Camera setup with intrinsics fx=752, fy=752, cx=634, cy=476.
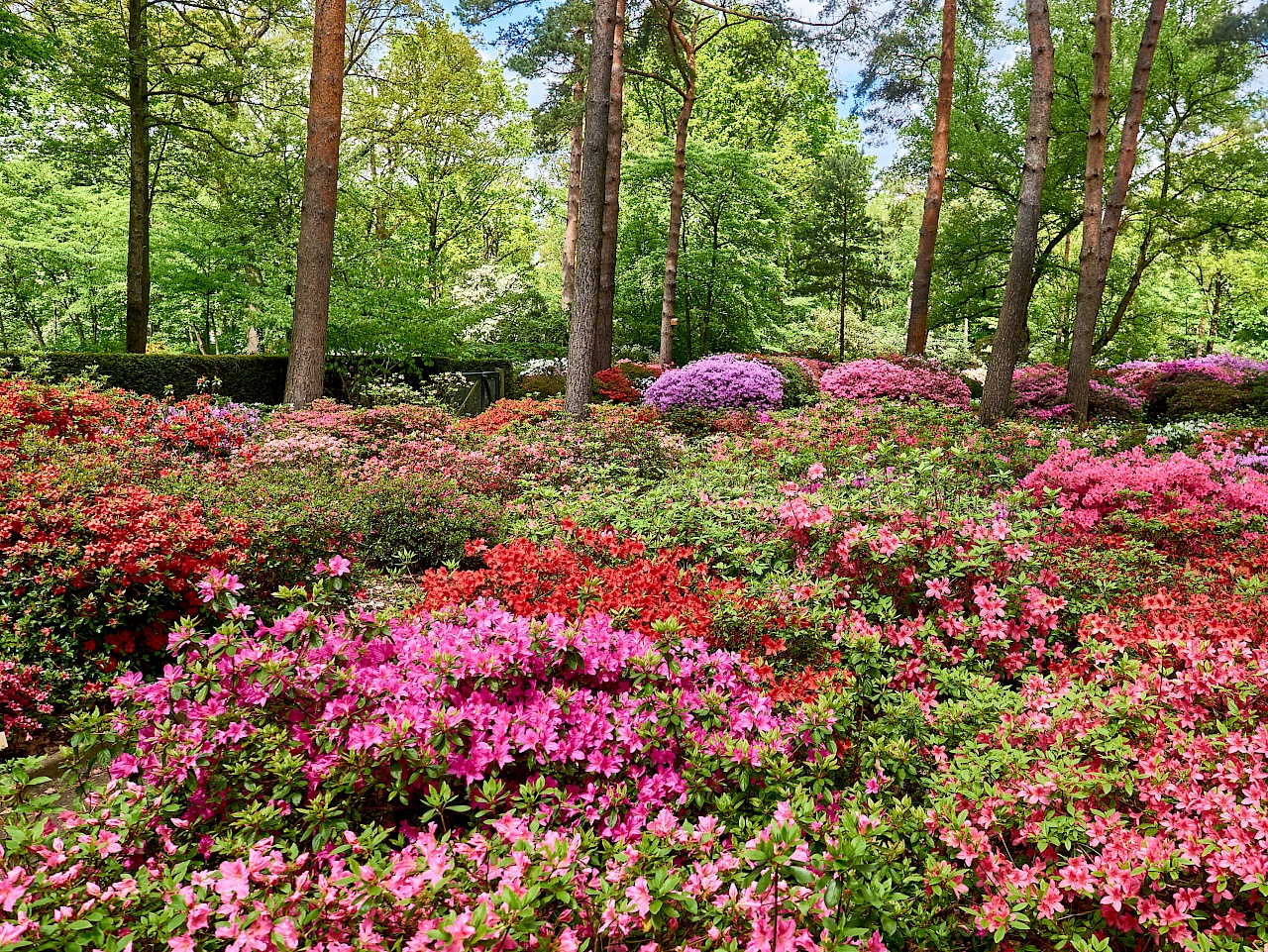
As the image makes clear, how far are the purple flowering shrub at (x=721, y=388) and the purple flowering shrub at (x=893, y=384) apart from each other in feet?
3.10

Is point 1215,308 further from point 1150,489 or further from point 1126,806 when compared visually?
point 1126,806

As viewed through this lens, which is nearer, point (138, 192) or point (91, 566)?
point (91, 566)

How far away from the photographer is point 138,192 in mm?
12180

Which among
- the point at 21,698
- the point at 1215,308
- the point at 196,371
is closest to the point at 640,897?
the point at 21,698

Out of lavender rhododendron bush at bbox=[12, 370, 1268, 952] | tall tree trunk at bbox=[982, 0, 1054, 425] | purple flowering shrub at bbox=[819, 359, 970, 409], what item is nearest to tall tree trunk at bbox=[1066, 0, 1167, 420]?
tall tree trunk at bbox=[982, 0, 1054, 425]

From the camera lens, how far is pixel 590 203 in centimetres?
933

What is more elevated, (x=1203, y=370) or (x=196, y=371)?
(x=1203, y=370)

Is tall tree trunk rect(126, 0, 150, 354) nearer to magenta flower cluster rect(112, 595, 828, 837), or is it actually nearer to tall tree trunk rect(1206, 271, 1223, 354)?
magenta flower cluster rect(112, 595, 828, 837)

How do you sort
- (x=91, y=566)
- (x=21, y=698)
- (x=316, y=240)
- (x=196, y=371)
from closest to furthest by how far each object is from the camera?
(x=21, y=698), (x=91, y=566), (x=316, y=240), (x=196, y=371)

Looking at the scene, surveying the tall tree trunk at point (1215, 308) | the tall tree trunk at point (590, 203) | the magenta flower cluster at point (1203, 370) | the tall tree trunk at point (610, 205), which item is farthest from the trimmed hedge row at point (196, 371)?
the tall tree trunk at point (1215, 308)

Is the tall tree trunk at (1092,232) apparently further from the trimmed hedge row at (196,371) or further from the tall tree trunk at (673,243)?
the trimmed hedge row at (196,371)

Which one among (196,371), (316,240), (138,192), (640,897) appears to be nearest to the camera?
(640,897)

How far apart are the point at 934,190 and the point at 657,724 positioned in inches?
574

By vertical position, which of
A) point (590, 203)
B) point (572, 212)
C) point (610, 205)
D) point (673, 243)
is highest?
point (572, 212)
